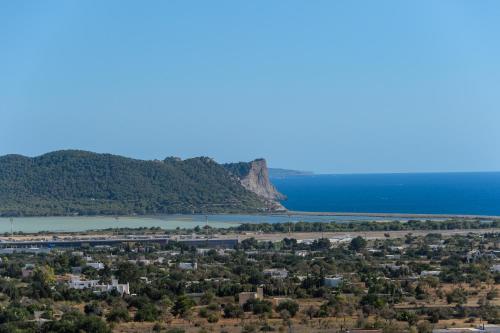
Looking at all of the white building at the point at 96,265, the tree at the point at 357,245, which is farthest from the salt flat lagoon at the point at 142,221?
the white building at the point at 96,265

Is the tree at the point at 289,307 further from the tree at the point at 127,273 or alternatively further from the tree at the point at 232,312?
the tree at the point at 127,273

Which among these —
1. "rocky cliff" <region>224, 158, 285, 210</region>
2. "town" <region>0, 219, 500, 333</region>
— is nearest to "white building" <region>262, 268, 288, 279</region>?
"town" <region>0, 219, 500, 333</region>

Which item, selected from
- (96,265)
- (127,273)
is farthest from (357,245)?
(127,273)

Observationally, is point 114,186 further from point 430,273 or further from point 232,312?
point 232,312

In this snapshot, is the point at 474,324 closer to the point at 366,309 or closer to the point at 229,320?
the point at 366,309

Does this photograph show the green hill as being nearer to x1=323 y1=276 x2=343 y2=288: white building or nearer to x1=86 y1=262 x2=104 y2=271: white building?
x1=86 y1=262 x2=104 y2=271: white building
